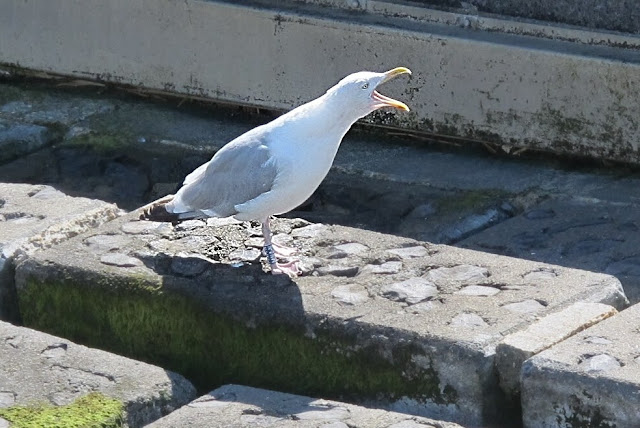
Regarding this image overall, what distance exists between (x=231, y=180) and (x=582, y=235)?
1.40m

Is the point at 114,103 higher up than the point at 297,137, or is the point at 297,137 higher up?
the point at 297,137

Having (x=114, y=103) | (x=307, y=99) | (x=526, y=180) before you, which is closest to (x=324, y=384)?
(x=526, y=180)

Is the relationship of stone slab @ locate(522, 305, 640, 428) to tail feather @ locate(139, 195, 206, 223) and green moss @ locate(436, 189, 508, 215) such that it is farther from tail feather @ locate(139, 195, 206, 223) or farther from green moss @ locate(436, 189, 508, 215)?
green moss @ locate(436, 189, 508, 215)

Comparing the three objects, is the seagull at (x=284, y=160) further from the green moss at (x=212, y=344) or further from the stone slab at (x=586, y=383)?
the stone slab at (x=586, y=383)

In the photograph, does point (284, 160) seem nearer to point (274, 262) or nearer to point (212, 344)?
point (274, 262)

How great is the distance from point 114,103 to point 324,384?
9.25 ft

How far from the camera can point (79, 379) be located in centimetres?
423

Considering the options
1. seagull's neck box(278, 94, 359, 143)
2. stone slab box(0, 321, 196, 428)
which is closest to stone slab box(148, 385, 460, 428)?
stone slab box(0, 321, 196, 428)

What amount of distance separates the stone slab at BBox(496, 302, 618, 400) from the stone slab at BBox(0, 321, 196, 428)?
923 mm

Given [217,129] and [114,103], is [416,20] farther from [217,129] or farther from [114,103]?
[114,103]

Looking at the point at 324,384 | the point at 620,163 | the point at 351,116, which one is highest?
the point at 351,116

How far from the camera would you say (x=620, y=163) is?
5.85 metres

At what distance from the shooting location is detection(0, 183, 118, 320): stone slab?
16.1 feet

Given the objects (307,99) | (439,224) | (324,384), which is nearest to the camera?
(324,384)
